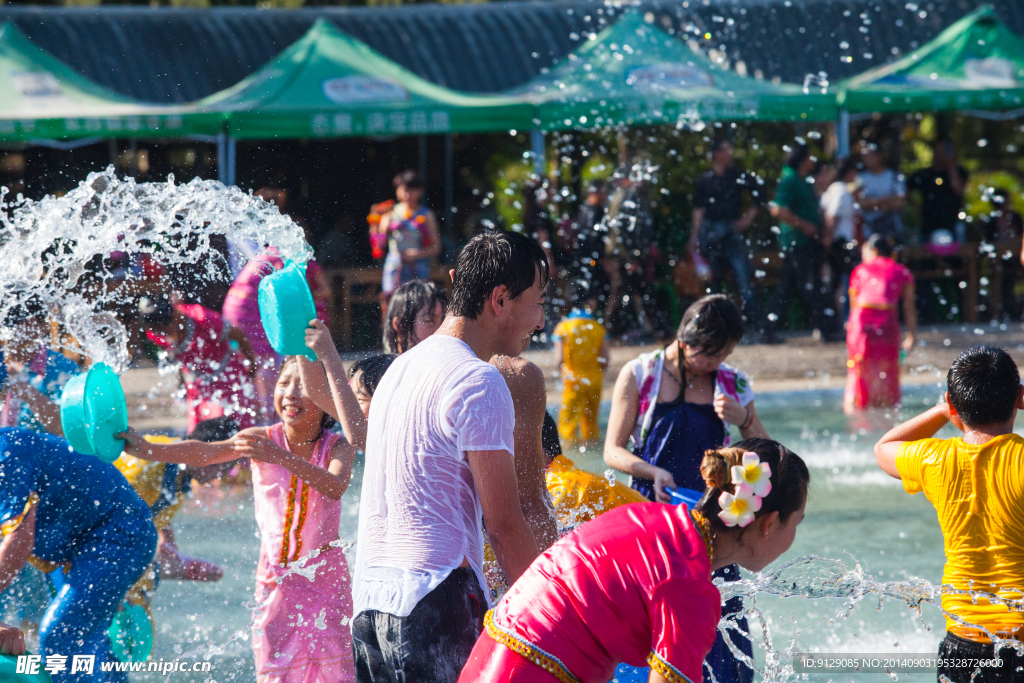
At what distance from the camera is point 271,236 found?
4375 millimetres

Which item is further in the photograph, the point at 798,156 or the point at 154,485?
the point at 798,156

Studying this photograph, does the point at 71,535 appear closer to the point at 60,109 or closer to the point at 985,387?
the point at 985,387

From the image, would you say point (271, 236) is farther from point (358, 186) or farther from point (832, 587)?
point (358, 186)

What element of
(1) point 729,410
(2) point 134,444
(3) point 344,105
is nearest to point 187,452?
(2) point 134,444

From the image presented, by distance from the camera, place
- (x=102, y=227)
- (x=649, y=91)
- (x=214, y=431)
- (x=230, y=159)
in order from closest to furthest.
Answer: (x=102, y=227)
(x=214, y=431)
(x=649, y=91)
(x=230, y=159)

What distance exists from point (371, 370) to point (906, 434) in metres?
1.76

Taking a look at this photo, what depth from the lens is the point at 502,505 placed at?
2.34 meters

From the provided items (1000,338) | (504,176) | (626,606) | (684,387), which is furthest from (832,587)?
(504,176)

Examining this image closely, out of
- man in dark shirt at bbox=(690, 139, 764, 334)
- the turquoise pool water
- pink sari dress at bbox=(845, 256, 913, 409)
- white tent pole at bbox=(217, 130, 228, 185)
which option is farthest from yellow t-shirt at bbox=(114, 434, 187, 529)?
man in dark shirt at bbox=(690, 139, 764, 334)

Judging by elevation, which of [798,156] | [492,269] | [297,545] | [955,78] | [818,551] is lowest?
[818,551]

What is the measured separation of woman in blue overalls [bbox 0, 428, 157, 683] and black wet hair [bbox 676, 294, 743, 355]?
1993mm

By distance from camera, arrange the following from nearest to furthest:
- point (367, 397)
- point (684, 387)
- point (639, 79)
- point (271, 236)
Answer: point (367, 397)
point (684, 387)
point (271, 236)
point (639, 79)

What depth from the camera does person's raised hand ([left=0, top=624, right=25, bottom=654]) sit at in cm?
300

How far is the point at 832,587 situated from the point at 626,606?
1571mm
